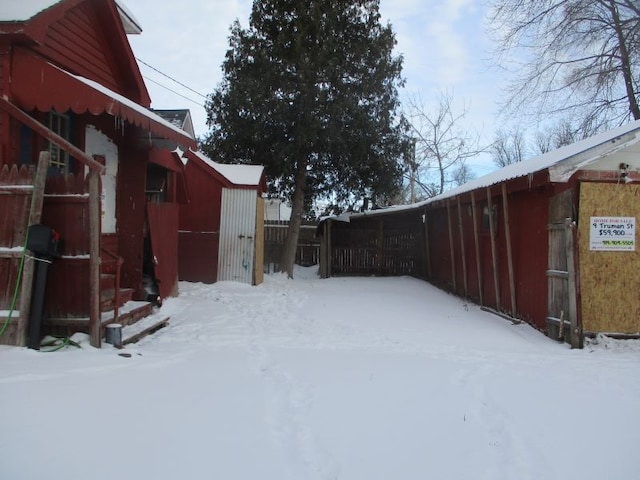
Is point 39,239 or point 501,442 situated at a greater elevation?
point 39,239

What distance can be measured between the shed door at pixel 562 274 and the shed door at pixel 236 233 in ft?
26.2

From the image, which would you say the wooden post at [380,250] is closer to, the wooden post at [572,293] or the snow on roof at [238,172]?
the snow on roof at [238,172]

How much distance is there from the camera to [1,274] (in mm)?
5410

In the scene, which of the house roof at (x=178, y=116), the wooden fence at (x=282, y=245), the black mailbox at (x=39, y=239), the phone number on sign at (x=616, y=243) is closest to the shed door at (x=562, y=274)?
the phone number on sign at (x=616, y=243)

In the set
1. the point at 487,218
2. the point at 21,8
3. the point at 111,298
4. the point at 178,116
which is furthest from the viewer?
the point at 178,116

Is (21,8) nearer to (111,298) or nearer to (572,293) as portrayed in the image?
(111,298)

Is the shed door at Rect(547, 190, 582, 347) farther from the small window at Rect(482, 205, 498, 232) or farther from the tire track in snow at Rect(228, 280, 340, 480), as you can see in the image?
the tire track in snow at Rect(228, 280, 340, 480)

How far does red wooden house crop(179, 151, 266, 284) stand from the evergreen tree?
108 inches

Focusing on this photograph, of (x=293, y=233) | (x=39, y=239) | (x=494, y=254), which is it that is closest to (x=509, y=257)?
(x=494, y=254)

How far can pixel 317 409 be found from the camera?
14.3ft

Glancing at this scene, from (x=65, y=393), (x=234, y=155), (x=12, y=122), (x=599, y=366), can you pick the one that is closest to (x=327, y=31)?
(x=234, y=155)

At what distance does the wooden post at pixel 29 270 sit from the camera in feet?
17.5

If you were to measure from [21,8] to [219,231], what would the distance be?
8.31 metres

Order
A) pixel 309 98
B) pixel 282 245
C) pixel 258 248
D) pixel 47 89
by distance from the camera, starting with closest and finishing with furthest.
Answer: pixel 47 89, pixel 258 248, pixel 309 98, pixel 282 245
